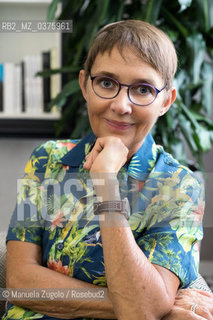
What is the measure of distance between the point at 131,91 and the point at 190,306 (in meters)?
0.57

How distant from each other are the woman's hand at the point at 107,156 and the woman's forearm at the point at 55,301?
1.01 feet

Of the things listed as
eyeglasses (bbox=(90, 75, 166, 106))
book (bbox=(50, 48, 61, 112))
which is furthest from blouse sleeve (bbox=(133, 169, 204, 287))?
book (bbox=(50, 48, 61, 112))

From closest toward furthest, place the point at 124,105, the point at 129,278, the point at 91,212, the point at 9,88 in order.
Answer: the point at 129,278
the point at 124,105
the point at 91,212
the point at 9,88

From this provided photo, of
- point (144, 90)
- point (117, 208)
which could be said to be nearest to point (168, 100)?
point (144, 90)

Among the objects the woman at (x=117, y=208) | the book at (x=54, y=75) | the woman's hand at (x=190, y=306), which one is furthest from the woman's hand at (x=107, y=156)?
the book at (x=54, y=75)

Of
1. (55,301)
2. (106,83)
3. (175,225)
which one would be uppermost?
(106,83)

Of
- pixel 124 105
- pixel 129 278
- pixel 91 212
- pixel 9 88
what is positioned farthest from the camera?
pixel 9 88

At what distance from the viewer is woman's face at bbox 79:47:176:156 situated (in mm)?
1143

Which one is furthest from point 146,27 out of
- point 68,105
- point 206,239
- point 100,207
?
point 206,239

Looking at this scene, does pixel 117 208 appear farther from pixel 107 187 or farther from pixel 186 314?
pixel 186 314

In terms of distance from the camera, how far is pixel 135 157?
1.28m

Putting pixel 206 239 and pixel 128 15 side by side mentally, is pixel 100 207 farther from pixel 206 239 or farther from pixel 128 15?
pixel 206 239

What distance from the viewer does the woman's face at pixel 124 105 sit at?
1.14 meters

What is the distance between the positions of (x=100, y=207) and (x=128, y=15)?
58.9 inches
